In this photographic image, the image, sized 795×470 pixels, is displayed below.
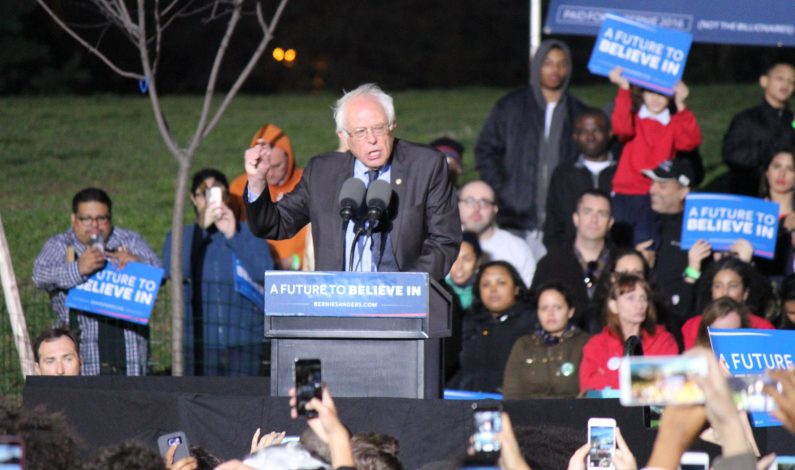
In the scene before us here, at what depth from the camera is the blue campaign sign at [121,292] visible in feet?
29.5

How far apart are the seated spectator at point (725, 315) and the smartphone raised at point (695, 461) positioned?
262 centimetres

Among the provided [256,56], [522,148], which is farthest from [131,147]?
[256,56]

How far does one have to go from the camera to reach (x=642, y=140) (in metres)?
11.0

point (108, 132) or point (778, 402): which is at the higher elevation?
point (108, 132)

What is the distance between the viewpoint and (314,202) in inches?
243

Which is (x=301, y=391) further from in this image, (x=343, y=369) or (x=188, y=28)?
(x=188, y=28)

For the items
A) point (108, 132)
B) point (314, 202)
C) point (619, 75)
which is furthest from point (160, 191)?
point (314, 202)

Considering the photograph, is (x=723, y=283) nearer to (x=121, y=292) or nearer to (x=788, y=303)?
(x=788, y=303)

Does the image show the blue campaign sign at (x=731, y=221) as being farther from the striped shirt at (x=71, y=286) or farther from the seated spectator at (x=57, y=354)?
the seated spectator at (x=57, y=354)

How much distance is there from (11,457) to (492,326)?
5920 millimetres

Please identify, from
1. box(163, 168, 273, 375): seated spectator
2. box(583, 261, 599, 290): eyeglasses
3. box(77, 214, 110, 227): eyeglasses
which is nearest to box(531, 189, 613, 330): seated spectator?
box(583, 261, 599, 290): eyeglasses

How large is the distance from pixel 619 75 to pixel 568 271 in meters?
1.82

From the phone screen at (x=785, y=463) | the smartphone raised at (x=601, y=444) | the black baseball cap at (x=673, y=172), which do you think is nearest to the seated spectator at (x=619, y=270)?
the black baseball cap at (x=673, y=172)

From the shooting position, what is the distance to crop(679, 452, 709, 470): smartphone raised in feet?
18.7
